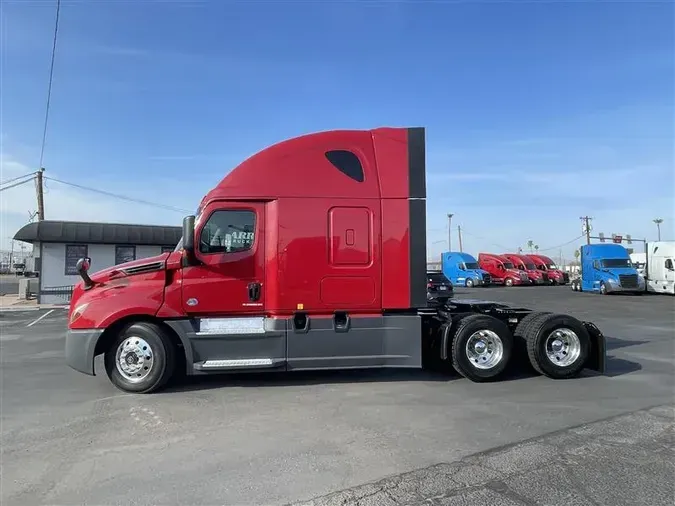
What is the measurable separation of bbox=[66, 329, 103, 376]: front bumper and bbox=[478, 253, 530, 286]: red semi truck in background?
3936 centimetres

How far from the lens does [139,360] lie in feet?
22.2

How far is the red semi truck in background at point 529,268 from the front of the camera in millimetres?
42000

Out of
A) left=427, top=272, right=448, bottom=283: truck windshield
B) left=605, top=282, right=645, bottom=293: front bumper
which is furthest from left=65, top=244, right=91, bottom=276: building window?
left=605, top=282, right=645, bottom=293: front bumper

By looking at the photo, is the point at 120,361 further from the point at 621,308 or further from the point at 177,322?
the point at 621,308

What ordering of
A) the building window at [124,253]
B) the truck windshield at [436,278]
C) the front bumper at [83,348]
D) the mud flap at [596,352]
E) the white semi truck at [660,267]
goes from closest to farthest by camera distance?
the front bumper at [83,348] < the mud flap at [596,352] < the truck windshield at [436,278] < the building window at [124,253] < the white semi truck at [660,267]

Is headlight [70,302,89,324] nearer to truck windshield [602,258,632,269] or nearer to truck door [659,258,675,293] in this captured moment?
truck windshield [602,258,632,269]

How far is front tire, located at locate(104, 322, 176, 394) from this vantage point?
6738mm

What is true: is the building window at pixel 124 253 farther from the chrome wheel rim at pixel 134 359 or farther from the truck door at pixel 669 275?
the truck door at pixel 669 275

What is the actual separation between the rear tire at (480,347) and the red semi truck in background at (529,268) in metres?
36.9

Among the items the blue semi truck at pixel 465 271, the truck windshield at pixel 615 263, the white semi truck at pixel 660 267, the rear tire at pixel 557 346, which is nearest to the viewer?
the rear tire at pixel 557 346

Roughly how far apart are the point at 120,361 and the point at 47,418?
115 cm

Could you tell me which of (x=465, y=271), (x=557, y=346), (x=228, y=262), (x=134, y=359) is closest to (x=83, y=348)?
(x=134, y=359)

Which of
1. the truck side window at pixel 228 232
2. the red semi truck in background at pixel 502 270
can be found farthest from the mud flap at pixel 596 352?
the red semi truck in background at pixel 502 270

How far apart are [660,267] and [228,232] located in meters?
32.6
